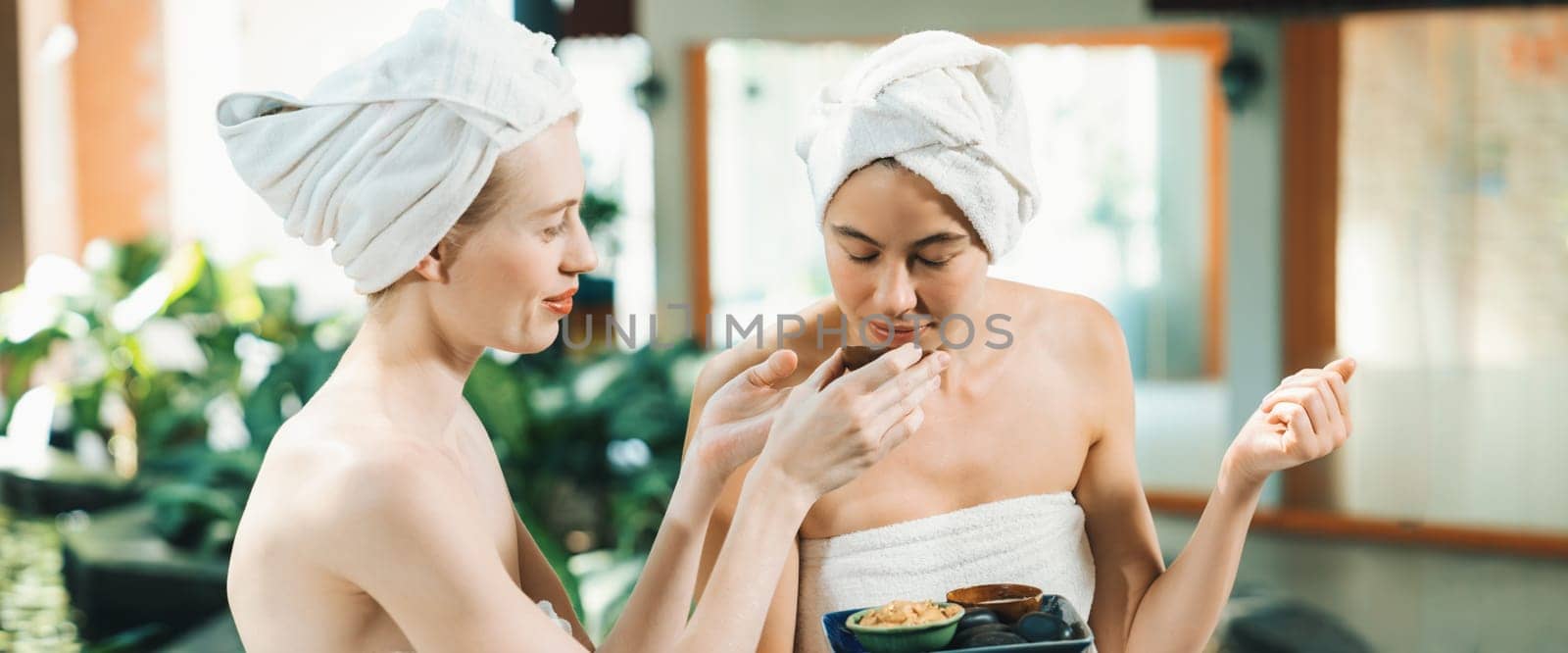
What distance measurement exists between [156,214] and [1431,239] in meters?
6.89

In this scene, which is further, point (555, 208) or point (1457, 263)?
point (1457, 263)

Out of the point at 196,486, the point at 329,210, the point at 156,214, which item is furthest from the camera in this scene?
the point at 156,214

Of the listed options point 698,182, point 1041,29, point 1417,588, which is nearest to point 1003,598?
point 1417,588

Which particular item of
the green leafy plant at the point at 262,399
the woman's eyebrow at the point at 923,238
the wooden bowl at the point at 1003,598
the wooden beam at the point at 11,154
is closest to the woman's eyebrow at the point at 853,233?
the woman's eyebrow at the point at 923,238

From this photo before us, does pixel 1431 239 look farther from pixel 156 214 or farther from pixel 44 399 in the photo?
pixel 156 214

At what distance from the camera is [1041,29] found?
7.18 metres

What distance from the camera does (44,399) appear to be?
5.83m

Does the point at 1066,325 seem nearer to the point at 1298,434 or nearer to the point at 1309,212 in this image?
the point at 1298,434

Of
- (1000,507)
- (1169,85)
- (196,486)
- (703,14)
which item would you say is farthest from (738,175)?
(1000,507)

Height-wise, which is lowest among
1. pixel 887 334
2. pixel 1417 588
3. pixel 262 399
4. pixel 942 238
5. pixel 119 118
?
pixel 1417 588

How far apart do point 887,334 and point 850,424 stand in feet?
0.79

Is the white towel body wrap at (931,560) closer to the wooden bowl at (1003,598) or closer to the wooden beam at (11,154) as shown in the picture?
the wooden bowl at (1003,598)

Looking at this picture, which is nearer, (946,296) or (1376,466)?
(946,296)

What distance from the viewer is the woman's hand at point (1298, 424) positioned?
1.40 metres
